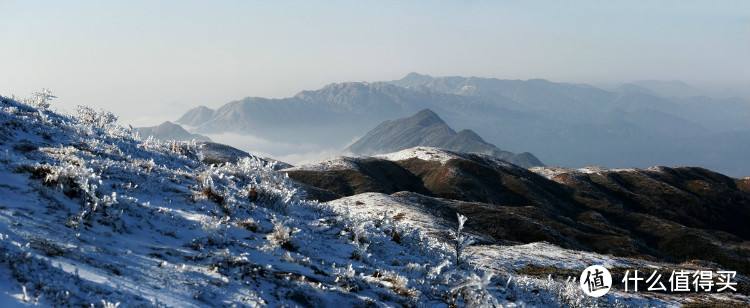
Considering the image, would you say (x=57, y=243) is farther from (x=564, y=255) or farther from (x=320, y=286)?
(x=564, y=255)

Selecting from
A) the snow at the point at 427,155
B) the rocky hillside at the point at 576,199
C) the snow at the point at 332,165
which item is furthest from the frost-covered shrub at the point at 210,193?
the snow at the point at 427,155

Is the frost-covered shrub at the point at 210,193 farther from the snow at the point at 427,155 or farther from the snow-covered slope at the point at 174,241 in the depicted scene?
the snow at the point at 427,155

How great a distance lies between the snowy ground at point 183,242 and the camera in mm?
10547

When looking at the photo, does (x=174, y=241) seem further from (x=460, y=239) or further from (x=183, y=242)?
(x=460, y=239)

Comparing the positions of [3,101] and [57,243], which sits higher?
[3,101]

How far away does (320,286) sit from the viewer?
13.1m

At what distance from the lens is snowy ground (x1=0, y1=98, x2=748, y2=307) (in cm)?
1055

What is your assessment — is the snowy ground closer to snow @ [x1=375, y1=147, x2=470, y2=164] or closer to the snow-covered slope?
the snow-covered slope

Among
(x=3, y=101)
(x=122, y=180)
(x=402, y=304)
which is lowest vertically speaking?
(x=402, y=304)

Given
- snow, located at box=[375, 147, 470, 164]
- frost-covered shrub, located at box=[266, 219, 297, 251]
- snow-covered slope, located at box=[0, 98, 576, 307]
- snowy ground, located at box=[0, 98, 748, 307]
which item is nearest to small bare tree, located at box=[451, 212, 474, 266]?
snowy ground, located at box=[0, 98, 748, 307]

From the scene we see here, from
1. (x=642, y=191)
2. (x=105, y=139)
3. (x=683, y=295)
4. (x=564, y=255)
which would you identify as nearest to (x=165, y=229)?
(x=105, y=139)

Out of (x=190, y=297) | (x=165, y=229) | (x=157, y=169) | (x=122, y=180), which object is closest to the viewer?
(x=190, y=297)

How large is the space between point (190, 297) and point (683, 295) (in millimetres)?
38471

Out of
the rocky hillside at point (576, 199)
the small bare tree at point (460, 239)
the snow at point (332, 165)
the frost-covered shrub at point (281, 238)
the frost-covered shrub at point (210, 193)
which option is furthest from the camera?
the snow at point (332, 165)
